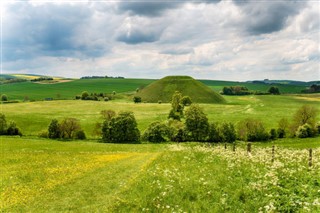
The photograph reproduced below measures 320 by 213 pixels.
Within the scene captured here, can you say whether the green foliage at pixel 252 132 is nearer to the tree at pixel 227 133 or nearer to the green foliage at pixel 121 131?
the tree at pixel 227 133

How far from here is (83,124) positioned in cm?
10844

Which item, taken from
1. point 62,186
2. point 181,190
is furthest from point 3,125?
point 181,190

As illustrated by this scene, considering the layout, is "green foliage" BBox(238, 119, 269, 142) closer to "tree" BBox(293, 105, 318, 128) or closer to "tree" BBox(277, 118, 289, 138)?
"tree" BBox(277, 118, 289, 138)

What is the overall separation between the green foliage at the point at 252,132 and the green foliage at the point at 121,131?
3192 centimetres

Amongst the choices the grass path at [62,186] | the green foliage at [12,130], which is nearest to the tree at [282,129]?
the grass path at [62,186]

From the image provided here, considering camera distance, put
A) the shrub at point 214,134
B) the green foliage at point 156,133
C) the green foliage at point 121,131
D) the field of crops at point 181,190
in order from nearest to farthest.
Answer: the field of crops at point 181,190
the green foliage at point 156,133
the green foliage at point 121,131
the shrub at point 214,134

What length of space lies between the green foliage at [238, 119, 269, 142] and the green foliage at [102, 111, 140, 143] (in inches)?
1257

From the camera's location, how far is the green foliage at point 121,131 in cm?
8312

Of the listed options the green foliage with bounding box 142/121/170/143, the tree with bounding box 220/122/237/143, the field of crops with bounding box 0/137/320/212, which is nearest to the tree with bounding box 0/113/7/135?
the green foliage with bounding box 142/121/170/143

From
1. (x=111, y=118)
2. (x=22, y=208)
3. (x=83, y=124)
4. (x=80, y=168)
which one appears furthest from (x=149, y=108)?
(x=22, y=208)

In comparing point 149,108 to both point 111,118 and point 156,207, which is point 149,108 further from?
point 156,207

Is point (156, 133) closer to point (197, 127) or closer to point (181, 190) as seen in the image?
point (197, 127)

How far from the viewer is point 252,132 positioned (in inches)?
3501

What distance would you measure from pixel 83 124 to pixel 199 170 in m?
93.4
